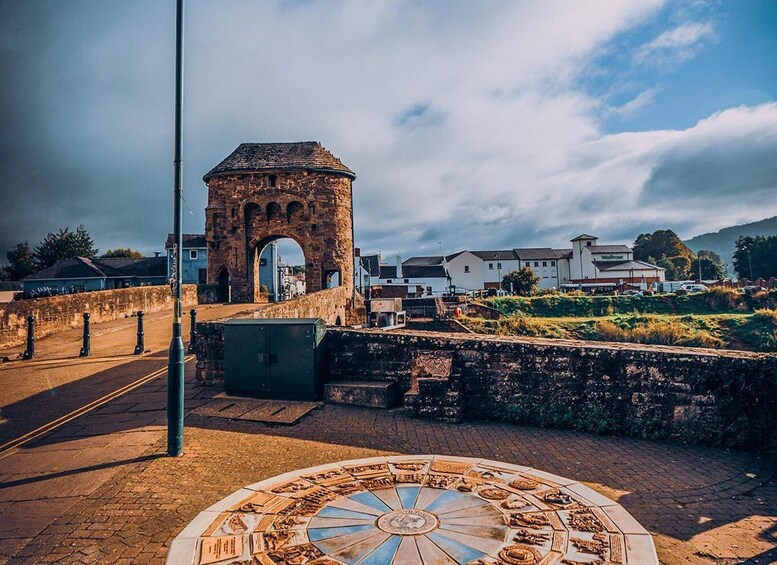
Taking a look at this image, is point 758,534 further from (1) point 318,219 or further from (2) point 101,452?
(1) point 318,219

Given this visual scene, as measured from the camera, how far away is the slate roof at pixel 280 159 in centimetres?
2953

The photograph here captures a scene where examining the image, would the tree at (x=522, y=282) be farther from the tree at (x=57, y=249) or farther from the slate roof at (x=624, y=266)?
the tree at (x=57, y=249)

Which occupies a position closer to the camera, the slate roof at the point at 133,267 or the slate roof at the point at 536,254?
the slate roof at the point at 133,267

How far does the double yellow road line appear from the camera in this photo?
6.19 m

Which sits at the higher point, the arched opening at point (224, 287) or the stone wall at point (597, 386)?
the arched opening at point (224, 287)

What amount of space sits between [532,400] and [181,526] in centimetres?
503

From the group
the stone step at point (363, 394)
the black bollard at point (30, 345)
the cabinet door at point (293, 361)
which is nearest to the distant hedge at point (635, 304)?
the black bollard at point (30, 345)

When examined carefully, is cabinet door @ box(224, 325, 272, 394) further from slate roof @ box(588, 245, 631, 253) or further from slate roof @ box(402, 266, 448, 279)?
slate roof @ box(588, 245, 631, 253)

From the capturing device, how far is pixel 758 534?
13.6 feet

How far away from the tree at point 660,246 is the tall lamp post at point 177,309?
325 ft

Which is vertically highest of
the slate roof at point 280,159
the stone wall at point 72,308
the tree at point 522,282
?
the slate roof at point 280,159

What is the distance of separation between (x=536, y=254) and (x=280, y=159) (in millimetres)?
66083

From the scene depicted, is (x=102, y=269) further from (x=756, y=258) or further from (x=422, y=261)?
(x=756, y=258)

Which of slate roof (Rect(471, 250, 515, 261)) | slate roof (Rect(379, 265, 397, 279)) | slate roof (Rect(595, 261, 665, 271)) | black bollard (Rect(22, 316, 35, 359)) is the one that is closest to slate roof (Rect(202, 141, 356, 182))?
black bollard (Rect(22, 316, 35, 359))
